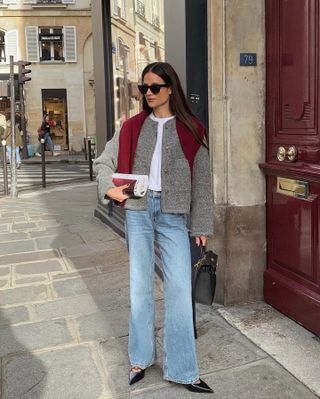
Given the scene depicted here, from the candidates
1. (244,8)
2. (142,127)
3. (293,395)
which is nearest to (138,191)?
(142,127)

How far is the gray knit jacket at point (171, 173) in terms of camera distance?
2.84 m

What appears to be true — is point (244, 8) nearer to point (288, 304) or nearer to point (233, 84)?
point (233, 84)

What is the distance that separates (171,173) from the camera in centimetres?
285

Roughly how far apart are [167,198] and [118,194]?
263 millimetres

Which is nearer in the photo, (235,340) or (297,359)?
(297,359)

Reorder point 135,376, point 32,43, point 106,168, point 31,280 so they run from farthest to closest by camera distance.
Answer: point 32,43 → point 31,280 → point 135,376 → point 106,168

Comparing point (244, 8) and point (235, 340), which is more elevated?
point (244, 8)

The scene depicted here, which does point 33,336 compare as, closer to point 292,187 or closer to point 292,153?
point 292,187

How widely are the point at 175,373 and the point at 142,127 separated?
136 cm

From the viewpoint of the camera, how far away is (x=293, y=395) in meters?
2.90

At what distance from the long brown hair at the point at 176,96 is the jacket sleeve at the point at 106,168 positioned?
364mm

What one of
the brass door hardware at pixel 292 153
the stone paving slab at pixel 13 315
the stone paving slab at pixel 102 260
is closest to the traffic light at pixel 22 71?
the stone paving slab at pixel 102 260

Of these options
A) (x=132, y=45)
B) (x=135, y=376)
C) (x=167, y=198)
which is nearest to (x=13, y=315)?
(x=135, y=376)

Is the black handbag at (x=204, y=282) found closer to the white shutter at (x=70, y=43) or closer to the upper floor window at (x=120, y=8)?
the upper floor window at (x=120, y=8)
